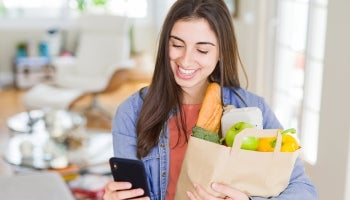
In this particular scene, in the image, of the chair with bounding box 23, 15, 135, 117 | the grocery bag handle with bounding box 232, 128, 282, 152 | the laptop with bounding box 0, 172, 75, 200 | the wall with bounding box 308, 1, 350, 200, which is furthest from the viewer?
the chair with bounding box 23, 15, 135, 117

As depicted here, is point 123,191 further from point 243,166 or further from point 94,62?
point 94,62

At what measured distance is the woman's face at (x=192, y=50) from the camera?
1.34 meters

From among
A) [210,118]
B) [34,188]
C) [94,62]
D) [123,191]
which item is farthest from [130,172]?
[94,62]

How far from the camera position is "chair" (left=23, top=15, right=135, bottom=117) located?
17.1ft

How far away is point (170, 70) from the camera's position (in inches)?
55.6

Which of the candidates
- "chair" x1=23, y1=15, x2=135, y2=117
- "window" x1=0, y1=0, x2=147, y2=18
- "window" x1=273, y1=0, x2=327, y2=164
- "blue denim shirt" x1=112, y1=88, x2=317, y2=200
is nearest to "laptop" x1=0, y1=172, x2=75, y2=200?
"blue denim shirt" x1=112, y1=88, x2=317, y2=200

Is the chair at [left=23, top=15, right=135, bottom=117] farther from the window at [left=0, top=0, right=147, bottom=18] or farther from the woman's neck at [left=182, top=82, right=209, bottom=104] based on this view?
the woman's neck at [left=182, top=82, right=209, bottom=104]

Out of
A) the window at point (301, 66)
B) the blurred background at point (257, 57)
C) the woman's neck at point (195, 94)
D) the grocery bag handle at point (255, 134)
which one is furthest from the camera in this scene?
the window at point (301, 66)

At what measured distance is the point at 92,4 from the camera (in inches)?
255

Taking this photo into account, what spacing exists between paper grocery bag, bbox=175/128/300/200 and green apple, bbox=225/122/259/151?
15 mm

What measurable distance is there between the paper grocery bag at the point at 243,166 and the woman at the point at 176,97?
13cm

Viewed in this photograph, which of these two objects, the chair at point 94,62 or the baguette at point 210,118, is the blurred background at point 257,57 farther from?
the baguette at point 210,118

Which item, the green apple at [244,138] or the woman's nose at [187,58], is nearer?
the green apple at [244,138]

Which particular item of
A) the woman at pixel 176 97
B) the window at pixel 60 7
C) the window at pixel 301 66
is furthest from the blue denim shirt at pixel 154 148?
the window at pixel 60 7
